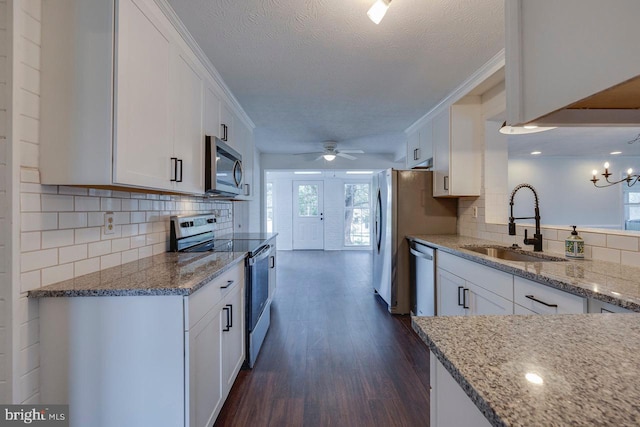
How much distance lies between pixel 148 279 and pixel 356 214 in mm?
7013

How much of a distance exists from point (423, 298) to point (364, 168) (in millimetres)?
3317

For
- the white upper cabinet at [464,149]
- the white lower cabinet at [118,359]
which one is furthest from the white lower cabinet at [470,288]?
the white lower cabinet at [118,359]

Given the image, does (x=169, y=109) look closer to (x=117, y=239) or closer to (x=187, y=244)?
(x=117, y=239)

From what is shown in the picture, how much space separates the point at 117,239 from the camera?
155cm

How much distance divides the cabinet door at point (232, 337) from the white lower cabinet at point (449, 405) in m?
1.15

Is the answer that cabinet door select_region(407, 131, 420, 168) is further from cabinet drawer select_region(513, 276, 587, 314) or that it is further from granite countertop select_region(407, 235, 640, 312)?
cabinet drawer select_region(513, 276, 587, 314)

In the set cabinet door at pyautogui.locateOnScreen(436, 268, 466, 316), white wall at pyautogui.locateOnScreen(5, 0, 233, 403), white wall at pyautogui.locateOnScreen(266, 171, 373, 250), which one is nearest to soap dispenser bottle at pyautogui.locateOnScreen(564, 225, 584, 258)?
cabinet door at pyautogui.locateOnScreen(436, 268, 466, 316)

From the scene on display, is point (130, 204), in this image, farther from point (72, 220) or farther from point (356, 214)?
point (356, 214)

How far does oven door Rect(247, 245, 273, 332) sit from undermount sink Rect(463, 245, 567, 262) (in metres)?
1.68

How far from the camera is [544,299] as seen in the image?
4.45 ft

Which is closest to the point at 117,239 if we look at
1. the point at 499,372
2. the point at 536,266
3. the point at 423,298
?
the point at 499,372

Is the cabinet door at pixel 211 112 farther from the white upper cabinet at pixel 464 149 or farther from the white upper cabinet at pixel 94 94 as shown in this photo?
the white upper cabinet at pixel 464 149

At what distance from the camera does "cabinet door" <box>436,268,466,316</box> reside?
2.13 m
